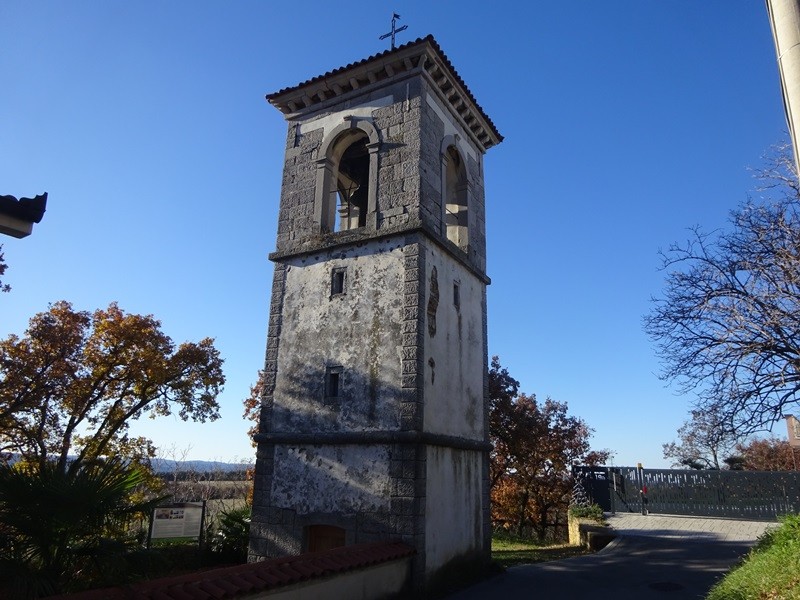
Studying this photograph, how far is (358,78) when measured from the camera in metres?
12.7

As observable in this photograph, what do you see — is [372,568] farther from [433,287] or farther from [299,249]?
[299,249]

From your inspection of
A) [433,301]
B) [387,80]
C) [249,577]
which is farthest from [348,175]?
[249,577]

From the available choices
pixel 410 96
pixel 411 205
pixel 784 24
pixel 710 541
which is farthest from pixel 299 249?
pixel 710 541

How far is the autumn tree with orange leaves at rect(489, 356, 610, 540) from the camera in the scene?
2208cm

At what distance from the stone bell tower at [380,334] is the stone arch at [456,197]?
0.12 feet

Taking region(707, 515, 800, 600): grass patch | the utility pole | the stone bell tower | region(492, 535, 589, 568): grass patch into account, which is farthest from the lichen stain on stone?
the utility pole

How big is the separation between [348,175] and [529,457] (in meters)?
15.2

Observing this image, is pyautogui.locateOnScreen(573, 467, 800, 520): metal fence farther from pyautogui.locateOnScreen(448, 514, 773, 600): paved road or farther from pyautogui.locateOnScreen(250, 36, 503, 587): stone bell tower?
pyautogui.locateOnScreen(250, 36, 503, 587): stone bell tower

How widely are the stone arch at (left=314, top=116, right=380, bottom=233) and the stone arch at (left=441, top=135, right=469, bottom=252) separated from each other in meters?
2.04

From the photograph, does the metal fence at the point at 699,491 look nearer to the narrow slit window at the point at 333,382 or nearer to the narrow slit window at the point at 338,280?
the narrow slit window at the point at 333,382

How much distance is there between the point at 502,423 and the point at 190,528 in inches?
516

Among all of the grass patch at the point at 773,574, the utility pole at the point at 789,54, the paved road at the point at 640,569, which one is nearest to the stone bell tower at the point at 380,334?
the paved road at the point at 640,569

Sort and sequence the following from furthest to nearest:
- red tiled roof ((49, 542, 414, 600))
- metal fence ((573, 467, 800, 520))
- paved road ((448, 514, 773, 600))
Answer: metal fence ((573, 467, 800, 520)) < paved road ((448, 514, 773, 600)) < red tiled roof ((49, 542, 414, 600))

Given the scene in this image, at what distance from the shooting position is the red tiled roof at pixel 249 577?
5.52 m
